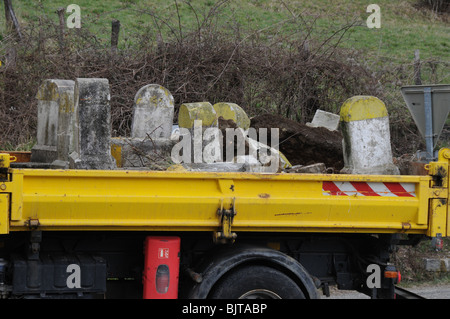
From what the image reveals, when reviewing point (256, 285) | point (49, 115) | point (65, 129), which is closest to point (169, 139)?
point (65, 129)

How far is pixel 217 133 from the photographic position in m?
6.79

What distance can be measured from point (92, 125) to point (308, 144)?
3.31m

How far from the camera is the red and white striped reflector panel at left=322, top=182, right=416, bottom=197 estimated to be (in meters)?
5.14

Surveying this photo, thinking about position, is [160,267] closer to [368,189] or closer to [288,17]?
[368,189]

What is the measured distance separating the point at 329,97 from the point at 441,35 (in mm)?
14593

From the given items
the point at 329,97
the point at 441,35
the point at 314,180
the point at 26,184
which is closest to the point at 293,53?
the point at 329,97

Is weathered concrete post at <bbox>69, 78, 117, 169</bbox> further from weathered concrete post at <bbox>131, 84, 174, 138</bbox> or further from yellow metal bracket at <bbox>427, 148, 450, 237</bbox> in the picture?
yellow metal bracket at <bbox>427, 148, 450, 237</bbox>

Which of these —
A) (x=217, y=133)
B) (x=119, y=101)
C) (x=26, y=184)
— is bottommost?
(x=26, y=184)

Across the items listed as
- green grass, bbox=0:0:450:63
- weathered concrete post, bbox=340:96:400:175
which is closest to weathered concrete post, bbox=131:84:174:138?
weathered concrete post, bbox=340:96:400:175

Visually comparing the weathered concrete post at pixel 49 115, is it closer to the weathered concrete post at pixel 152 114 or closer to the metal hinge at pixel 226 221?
the weathered concrete post at pixel 152 114

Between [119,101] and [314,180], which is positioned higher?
[119,101]

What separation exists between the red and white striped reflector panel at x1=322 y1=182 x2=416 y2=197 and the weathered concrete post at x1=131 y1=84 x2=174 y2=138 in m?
2.81

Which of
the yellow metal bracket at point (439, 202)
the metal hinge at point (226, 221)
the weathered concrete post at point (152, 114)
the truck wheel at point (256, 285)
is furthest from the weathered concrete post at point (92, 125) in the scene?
the yellow metal bracket at point (439, 202)
